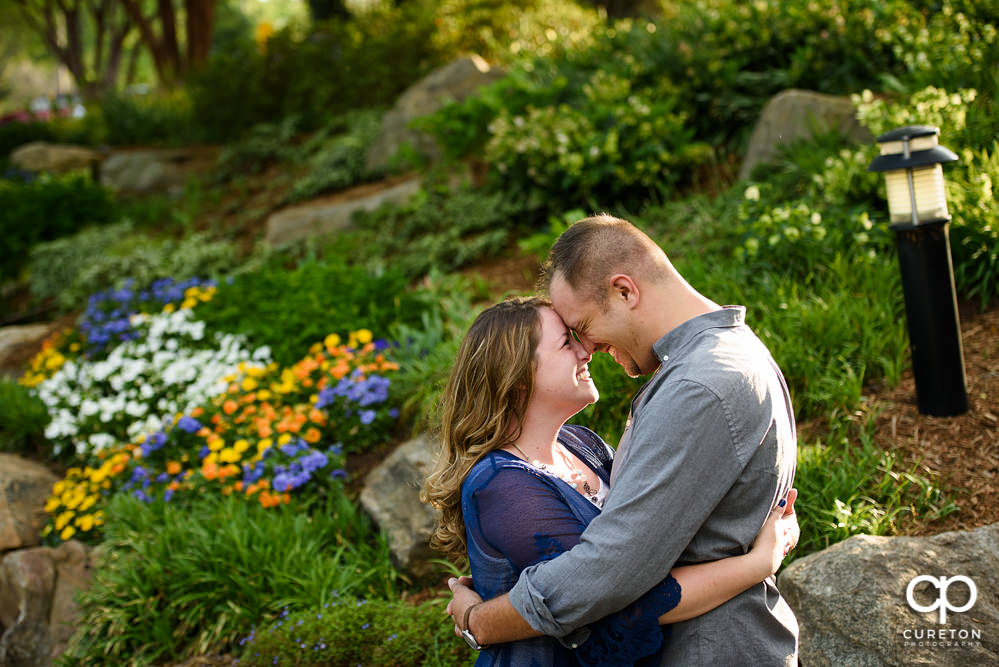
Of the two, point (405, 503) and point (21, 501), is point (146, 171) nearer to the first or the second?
point (21, 501)

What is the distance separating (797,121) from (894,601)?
4.26m

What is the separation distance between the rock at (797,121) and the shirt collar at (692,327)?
171 inches

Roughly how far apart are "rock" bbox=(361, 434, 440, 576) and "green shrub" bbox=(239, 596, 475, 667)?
439mm

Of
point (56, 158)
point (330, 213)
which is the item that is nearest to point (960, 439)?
point (330, 213)

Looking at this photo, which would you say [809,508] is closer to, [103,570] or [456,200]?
[103,570]

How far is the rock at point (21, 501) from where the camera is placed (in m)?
4.84

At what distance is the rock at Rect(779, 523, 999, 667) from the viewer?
2.47 m

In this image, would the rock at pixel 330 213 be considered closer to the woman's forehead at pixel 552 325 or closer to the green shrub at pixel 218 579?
the green shrub at pixel 218 579

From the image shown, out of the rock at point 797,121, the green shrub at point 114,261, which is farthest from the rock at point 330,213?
the rock at point 797,121

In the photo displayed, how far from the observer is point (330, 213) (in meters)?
8.48

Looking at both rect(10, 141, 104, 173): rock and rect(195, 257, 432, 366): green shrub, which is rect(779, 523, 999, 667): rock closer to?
rect(195, 257, 432, 366): green shrub

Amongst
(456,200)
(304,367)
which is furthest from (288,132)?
(304,367)

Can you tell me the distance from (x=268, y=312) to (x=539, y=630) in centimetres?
488

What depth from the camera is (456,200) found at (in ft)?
24.9
